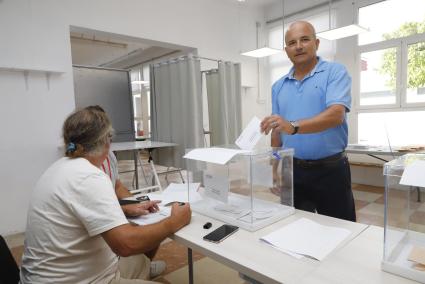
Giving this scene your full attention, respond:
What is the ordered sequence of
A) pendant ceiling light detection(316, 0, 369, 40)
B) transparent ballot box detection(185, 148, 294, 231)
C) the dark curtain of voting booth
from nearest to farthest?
transparent ballot box detection(185, 148, 294, 231), pendant ceiling light detection(316, 0, 369, 40), the dark curtain of voting booth

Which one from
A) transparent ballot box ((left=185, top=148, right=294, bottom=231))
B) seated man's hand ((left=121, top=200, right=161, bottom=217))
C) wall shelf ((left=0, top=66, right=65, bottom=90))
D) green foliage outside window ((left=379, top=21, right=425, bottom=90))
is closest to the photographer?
transparent ballot box ((left=185, top=148, right=294, bottom=231))

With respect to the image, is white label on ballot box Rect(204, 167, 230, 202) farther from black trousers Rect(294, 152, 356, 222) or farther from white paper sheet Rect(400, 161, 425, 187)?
white paper sheet Rect(400, 161, 425, 187)

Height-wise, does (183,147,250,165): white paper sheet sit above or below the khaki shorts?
above

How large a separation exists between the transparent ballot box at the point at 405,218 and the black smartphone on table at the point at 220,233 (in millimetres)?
458

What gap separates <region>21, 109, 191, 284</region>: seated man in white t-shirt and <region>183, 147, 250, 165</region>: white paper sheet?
0.84 feet

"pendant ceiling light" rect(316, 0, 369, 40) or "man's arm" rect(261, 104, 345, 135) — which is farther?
"pendant ceiling light" rect(316, 0, 369, 40)

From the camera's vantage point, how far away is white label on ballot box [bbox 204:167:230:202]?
3.72ft

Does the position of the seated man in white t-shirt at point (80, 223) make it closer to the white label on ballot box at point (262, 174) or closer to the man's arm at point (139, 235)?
the man's arm at point (139, 235)

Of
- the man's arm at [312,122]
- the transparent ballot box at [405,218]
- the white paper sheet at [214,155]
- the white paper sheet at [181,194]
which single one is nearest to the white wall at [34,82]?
the white paper sheet at [181,194]

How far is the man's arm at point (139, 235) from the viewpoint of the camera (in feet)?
2.88

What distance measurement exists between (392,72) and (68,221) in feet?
15.4

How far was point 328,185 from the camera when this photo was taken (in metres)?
1.37

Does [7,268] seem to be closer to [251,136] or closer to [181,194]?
[181,194]

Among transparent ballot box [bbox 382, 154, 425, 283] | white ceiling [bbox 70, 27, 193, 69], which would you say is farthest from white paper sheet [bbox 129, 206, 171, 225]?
white ceiling [bbox 70, 27, 193, 69]
